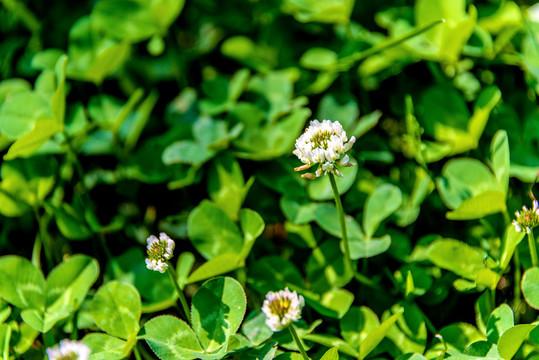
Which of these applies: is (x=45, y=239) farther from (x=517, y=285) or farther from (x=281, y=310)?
(x=517, y=285)

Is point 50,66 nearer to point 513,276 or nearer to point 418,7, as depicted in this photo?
point 418,7

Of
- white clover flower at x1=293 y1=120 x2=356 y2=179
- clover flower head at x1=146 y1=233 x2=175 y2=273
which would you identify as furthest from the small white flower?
white clover flower at x1=293 y1=120 x2=356 y2=179

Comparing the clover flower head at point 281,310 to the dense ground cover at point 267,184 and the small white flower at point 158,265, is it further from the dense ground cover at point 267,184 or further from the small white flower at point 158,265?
the small white flower at point 158,265

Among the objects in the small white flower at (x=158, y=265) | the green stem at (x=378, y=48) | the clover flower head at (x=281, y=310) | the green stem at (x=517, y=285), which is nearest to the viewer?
the clover flower head at (x=281, y=310)

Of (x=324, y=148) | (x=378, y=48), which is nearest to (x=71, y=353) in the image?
(x=324, y=148)

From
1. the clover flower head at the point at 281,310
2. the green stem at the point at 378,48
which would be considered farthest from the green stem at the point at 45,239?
the green stem at the point at 378,48

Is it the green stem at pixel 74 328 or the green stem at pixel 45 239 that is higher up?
the green stem at pixel 74 328
